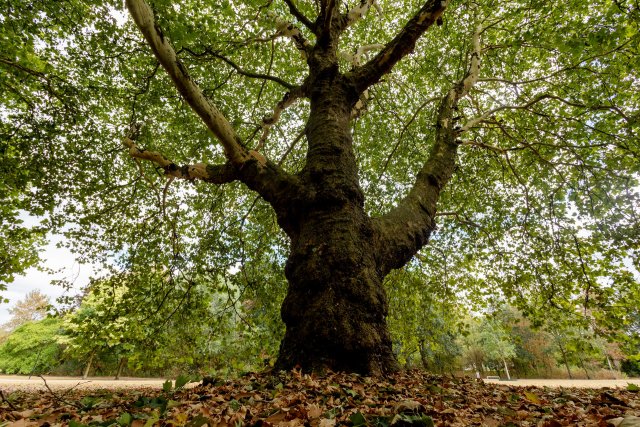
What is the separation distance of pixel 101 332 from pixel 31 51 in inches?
244

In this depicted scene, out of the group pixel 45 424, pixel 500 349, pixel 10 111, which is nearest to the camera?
pixel 45 424

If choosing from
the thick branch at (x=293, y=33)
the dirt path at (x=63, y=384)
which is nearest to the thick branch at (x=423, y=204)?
the thick branch at (x=293, y=33)

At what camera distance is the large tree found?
348cm

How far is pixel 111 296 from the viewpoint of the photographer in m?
5.81

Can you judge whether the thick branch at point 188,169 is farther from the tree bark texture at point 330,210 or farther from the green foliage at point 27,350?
the green foliage at point 27,350

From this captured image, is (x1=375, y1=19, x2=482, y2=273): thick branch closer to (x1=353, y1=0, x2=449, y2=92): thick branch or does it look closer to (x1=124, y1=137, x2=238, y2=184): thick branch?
(x1=353, y1=0, x2=449, y2=92): thick branch

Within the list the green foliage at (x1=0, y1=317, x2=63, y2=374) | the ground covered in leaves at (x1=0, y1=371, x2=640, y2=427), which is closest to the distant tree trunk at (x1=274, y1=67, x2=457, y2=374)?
the ground covered in leaves at (x1=0, y1=371, x2=640, y2=427)

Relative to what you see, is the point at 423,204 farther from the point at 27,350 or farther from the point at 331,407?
the point at 27,350

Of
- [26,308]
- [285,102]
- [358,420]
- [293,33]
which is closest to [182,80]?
[285,102]

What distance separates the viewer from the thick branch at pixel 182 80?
2916mm

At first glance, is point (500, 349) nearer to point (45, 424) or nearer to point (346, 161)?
point (346, 161)

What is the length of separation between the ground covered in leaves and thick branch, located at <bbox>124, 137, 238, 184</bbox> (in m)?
2.71

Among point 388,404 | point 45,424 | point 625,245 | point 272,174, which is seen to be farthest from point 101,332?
point 625,245

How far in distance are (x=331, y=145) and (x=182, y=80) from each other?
6.36 ft
